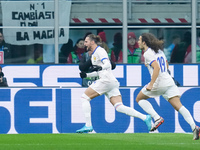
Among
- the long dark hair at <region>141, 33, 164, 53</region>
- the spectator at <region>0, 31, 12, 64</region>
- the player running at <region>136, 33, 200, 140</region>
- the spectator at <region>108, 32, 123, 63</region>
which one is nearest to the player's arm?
the player running at <region>136, 33, 200, 140</region>

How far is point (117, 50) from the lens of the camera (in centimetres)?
1747

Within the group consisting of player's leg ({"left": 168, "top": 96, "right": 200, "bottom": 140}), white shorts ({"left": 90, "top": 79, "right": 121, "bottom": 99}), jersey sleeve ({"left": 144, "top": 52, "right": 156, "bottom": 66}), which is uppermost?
jersey sleeve ({"left": 144, "top": 52, "right": 156, "bottom": 66})

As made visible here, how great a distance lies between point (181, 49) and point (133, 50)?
1.17 m

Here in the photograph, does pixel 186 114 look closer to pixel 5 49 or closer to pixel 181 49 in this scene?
pixel 181 49

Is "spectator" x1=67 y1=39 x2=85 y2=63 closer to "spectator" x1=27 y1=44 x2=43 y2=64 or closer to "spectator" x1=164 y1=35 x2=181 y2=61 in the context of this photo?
"spectator" x1=27 y1=44 x2=43 y2=64

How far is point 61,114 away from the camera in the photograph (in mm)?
13734

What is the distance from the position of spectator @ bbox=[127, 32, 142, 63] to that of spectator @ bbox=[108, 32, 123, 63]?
8.4 inches

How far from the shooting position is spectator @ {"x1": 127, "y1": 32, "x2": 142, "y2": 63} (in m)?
17.4

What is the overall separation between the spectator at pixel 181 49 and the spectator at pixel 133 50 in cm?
81

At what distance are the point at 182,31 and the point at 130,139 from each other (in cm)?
639

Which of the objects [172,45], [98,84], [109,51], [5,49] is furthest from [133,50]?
[98,84]

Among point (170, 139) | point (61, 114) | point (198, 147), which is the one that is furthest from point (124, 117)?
point (198, 147)

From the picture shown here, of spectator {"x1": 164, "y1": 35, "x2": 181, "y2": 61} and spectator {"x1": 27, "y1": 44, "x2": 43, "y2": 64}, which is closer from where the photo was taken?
spectator {"x1": 27, "y1": 44, "x2": 43, "y2": 64}

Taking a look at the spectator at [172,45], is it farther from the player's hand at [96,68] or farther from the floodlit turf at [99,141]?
the player's hand at [96,68]
